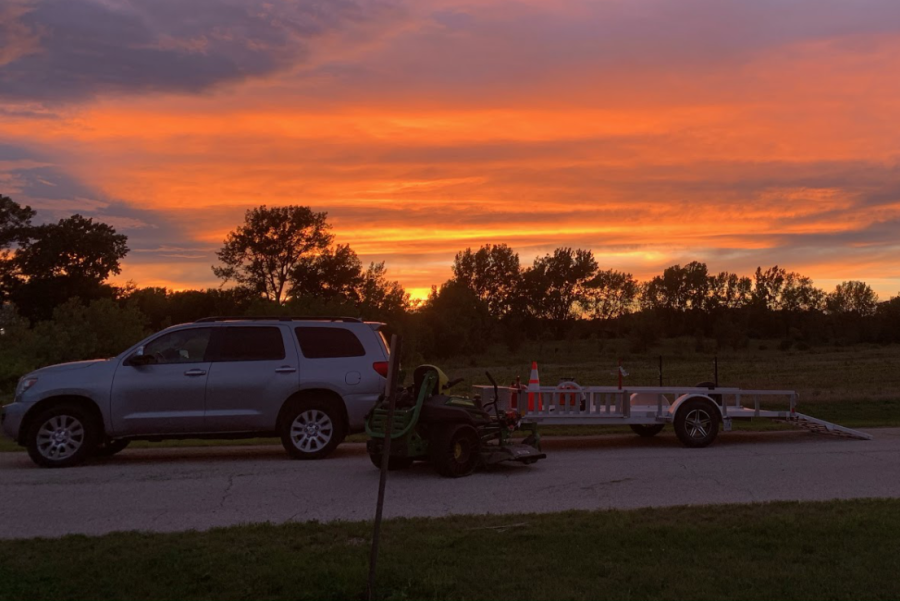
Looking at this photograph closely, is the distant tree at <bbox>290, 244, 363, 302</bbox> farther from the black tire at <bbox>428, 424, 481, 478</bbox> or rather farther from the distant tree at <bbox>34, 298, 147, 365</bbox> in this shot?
the black tire at <bbox>428, 424, 481, 478</bbox>

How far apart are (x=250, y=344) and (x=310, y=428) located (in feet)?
5.06

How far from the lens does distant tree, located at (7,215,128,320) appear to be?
2362 inches

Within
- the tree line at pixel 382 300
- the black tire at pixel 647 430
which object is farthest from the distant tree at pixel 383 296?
the black tire at pixel 647 430

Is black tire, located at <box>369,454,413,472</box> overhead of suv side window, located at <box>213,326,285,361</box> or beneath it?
beneath

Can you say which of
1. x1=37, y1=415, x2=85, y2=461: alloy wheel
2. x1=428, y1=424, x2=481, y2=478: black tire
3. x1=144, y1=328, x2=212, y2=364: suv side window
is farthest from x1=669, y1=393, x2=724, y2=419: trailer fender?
x1=37, y1=415, x2=85, y2=461: alloy wheel

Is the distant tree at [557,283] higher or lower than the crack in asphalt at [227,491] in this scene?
higher

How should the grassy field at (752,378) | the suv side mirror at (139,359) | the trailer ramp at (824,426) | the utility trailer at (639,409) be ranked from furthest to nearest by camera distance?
the grassy field at (752,378), the trailer ramp at (824,426), the utility trailer at (639,409), the suv side mirror at (139,359)

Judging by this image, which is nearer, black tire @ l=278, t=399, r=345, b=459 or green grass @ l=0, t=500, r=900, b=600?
green grass @ l=0, t=500, r=900, b=600

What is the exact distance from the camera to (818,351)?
237ft

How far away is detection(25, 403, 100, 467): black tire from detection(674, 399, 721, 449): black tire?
8829mm

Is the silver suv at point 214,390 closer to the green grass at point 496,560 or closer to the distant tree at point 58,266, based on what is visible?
the green grass at point 496,560

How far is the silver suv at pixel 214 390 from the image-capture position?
12.5 metres

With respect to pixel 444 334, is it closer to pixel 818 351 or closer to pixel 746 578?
pixel 818 351

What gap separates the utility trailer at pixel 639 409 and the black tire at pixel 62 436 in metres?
5.91
